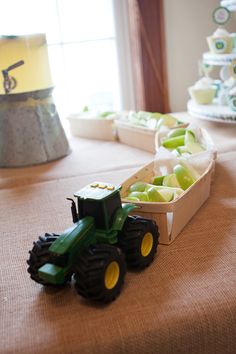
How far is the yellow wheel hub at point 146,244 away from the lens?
0.47 meters

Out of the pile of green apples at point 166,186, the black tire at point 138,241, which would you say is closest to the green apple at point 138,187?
the pile of green apples at point 166,186

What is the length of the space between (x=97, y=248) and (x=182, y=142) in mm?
414

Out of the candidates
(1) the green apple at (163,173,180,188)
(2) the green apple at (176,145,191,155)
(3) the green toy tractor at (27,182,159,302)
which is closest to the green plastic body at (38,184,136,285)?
(3) the green toy tractor at (27,182,159,302)

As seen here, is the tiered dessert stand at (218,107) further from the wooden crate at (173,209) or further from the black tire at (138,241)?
the black tire at (138,241)

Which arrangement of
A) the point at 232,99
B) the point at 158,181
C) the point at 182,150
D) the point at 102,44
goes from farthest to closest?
1. the point at 102,44
2. the point at 232,99
3. the point at 182,150
4. the point at 158,181

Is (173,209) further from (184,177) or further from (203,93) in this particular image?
(203,93)

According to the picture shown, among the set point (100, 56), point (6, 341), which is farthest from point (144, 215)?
point (100, 56)

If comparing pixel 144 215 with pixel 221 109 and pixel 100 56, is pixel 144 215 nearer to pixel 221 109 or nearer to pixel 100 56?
pixel 221 109

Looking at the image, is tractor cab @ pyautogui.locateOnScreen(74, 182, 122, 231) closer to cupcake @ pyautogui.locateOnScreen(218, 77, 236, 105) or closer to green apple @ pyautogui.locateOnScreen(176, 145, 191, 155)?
green apple @ pyautogui.locateOnScreen(176, 145, 191, 155)

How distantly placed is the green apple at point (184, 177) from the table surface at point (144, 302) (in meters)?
0.05

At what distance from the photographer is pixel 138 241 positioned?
458mm

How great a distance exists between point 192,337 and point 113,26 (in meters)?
0.98

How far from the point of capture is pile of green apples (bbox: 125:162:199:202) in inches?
21.5

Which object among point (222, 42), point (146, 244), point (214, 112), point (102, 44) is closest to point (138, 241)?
point (146, 244)
